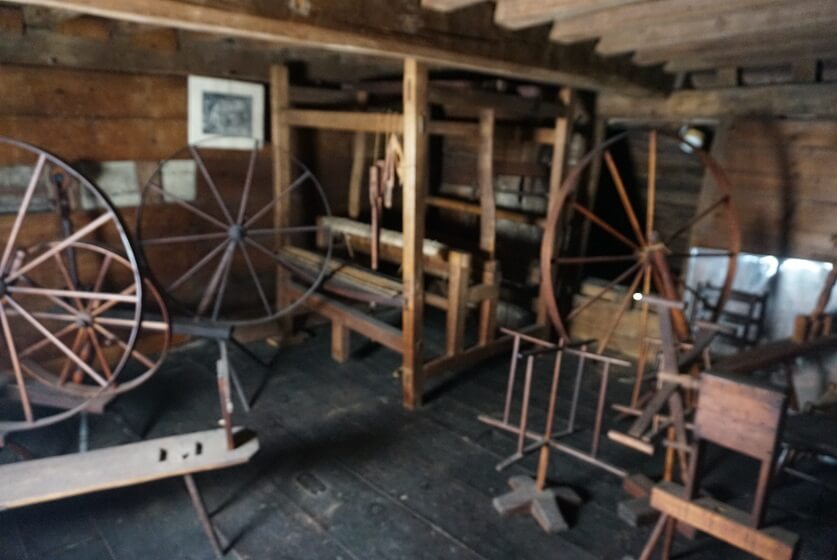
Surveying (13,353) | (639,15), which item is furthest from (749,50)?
(13,353)

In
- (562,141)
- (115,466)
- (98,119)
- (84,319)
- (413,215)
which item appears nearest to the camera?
(115,466)

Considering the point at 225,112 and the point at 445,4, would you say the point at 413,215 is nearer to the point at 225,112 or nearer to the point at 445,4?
the point at 445,4

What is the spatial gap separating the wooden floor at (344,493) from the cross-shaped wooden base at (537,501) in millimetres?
42

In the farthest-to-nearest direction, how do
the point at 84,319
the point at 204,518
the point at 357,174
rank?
the point at 357,174 → the point at 84,319 → the point at 204,518

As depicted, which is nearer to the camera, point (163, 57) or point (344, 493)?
point (344, 493)

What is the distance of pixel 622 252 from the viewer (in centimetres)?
511

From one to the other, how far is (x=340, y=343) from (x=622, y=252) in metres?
2.88

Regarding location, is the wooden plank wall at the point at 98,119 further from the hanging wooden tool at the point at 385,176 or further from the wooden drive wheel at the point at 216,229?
the hanging wooden tool at the point at 385,176

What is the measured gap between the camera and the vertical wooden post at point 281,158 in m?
3.52

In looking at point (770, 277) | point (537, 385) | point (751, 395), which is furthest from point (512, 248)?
point (751, 395)

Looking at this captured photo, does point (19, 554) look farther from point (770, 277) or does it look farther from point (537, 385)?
point (770, 277)

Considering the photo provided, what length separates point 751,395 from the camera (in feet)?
4.50

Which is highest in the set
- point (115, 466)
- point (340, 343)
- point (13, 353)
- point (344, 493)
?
point (13, 353)

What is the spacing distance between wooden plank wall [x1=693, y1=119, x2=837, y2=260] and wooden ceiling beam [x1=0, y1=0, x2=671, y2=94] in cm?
68
